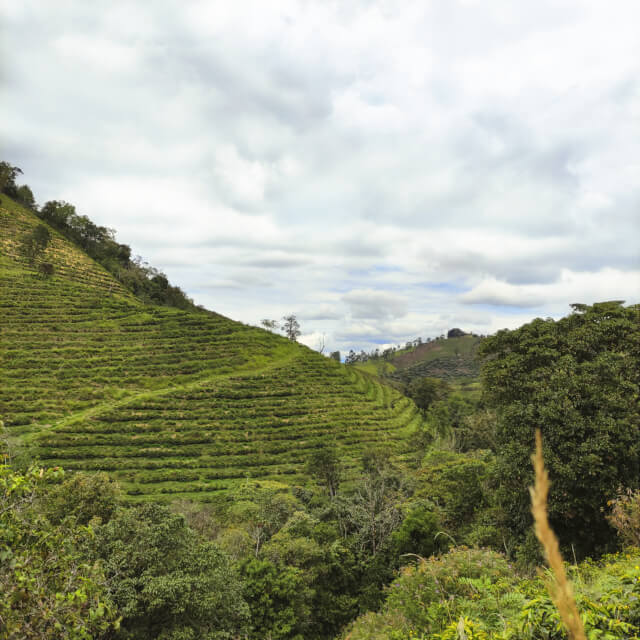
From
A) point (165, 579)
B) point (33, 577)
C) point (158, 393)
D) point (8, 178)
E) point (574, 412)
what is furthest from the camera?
point (8, 178)

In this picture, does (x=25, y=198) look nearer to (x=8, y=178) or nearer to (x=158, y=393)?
(x=8, y=178)

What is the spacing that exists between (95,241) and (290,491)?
9145 centimetres

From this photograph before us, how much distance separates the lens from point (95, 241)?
309 feet

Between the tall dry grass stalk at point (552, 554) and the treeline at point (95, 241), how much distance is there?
306 feet

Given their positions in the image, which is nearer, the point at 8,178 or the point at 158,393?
the point at 158,393

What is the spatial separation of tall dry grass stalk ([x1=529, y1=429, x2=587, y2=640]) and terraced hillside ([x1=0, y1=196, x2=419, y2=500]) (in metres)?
39.7

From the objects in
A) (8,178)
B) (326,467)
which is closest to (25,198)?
(8,178)

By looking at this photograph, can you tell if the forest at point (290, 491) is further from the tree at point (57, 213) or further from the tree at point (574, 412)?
the tree at point (57, 213)

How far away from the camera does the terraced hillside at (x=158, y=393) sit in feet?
128

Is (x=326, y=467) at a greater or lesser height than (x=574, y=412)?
lesser

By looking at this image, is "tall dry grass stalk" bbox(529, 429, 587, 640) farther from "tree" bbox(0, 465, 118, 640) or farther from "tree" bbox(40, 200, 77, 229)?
"tree" bbox(40, 200, 77, 229)

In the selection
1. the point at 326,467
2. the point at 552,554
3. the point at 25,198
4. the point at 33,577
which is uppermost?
the point at 25,198

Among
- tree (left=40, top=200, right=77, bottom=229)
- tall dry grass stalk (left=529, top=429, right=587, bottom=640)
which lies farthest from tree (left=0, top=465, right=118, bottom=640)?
tree (left=40, top=200, right=77, bottom=229)

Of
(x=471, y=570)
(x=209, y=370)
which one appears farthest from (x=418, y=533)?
(x=209, y=370)
